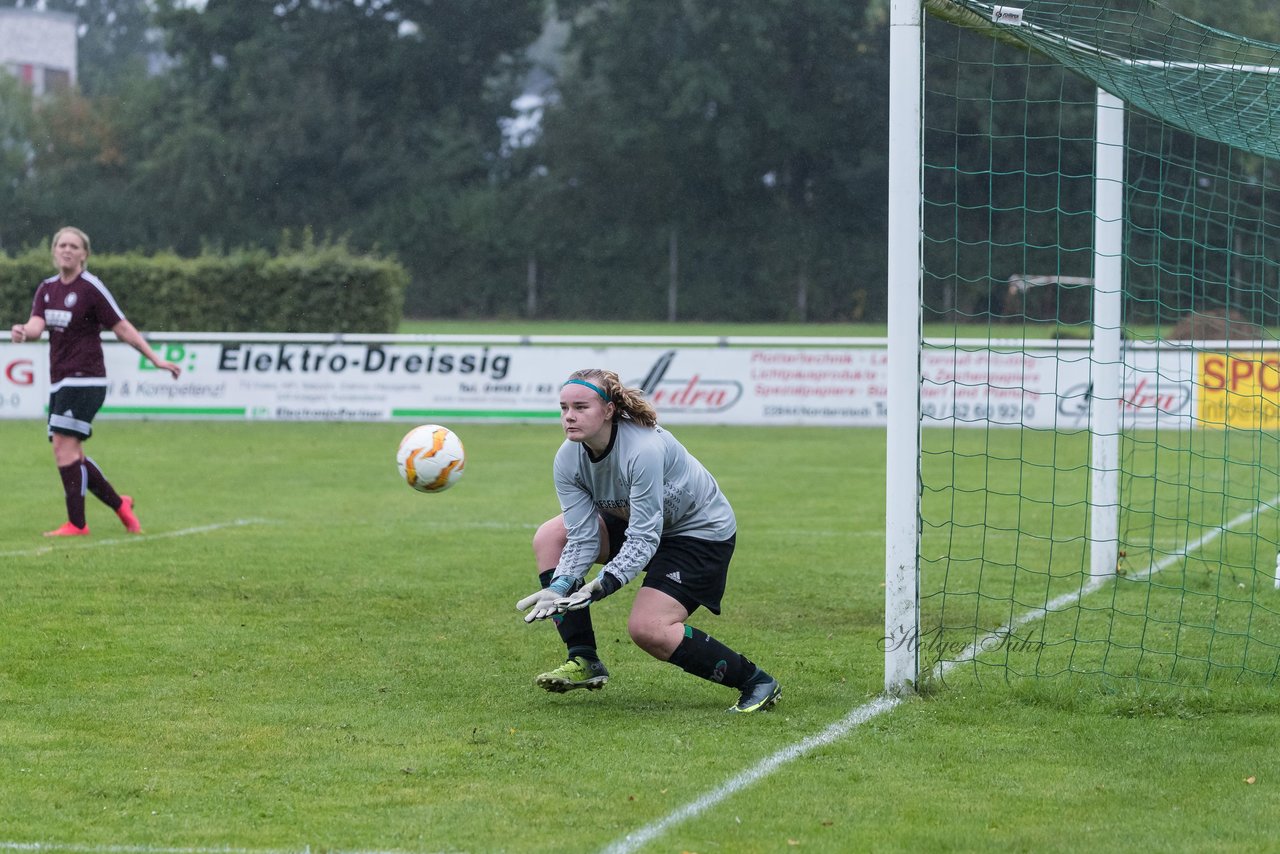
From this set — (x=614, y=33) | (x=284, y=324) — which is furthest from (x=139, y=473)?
(x=614, y=33)

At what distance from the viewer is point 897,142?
6270 mm

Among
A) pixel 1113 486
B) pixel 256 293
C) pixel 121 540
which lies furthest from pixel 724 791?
pixel 256 293

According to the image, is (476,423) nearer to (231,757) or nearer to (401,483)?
(401,483)

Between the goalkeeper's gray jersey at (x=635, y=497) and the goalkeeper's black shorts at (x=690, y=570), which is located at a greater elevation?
the goalkeeper's gray jersey at (x=635, y=497)

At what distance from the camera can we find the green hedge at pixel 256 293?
29.9 m

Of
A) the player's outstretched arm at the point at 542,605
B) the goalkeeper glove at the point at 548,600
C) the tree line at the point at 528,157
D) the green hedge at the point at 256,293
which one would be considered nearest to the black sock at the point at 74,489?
the goalkeeper glove at the point at 548,600

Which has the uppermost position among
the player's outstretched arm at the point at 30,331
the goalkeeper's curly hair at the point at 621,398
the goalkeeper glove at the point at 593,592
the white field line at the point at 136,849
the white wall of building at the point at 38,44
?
the white wall of building at the point at 38,44

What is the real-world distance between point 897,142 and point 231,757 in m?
3.36

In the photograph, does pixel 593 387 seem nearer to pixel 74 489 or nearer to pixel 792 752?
pixel 792 752

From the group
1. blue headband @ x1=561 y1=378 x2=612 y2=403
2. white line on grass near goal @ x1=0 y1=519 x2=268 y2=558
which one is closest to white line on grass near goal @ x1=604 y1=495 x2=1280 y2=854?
blue headband @ x1=561 y1=378 x2=612 y2=403

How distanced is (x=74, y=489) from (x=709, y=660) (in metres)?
6.28

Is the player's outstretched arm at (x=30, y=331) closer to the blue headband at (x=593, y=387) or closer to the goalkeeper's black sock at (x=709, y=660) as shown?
the blue headband at (x=593, y=387)

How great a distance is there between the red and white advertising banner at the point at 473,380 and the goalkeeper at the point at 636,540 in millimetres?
14609

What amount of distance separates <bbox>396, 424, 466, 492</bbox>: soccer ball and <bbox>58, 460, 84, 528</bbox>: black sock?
4.43 meters
